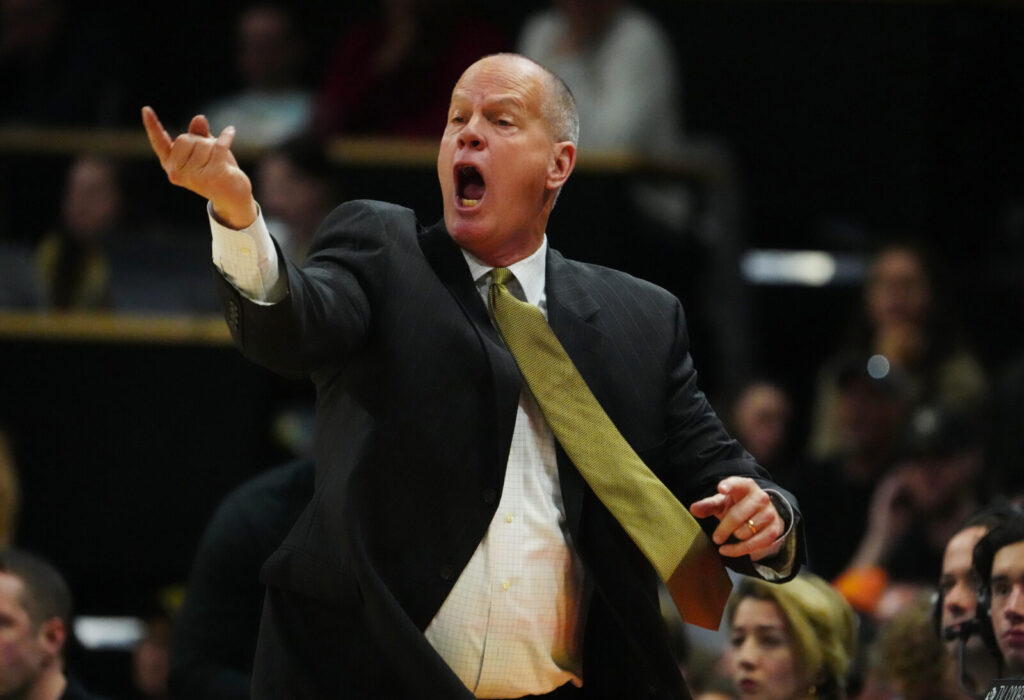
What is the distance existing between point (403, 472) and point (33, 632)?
177 cm

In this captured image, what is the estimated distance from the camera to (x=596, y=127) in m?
6.86

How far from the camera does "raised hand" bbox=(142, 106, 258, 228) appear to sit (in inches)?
102

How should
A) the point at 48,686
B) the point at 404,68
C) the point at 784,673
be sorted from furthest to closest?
the point at 404,68
the point at 48,686
the point at 784,673

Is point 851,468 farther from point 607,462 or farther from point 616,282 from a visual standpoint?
point 607,462

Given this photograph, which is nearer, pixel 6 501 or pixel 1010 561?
pixel 1010 561

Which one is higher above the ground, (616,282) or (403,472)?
(616,282)

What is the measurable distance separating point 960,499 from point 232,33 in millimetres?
4663

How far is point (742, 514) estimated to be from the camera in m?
2.91

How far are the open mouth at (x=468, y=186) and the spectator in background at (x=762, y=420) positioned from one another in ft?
11.0

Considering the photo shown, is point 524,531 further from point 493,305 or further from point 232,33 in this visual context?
point 232,33

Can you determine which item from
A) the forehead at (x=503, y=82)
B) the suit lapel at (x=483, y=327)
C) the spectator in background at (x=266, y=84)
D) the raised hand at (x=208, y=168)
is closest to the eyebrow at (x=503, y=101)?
Answer: the forehead at (x=503, y=82)

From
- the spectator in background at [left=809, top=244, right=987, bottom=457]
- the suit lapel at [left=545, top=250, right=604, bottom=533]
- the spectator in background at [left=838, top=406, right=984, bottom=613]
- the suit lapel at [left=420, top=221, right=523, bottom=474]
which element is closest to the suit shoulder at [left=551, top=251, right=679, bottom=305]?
the suit lapel at [left=545, top=250, right=604, bottom=533]

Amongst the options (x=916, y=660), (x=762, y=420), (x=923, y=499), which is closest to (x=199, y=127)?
(x=916, y=660)

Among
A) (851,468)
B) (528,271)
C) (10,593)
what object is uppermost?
(528,271)
